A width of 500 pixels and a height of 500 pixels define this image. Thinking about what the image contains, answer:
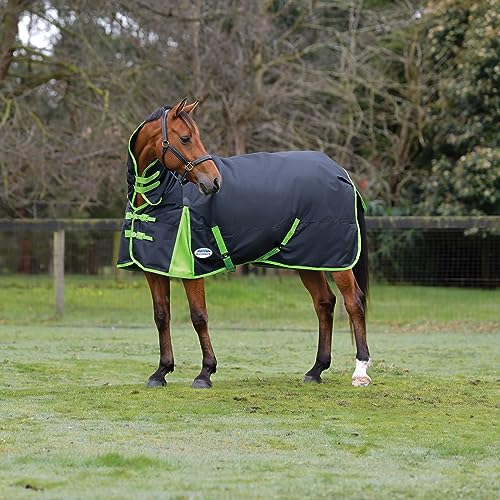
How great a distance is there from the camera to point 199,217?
26.9 ft

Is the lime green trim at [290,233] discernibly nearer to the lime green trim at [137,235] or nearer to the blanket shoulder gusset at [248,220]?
the blanket shoulder gusset at [248,220]

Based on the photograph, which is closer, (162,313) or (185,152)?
(185,152)

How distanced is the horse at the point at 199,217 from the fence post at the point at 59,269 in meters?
8.64

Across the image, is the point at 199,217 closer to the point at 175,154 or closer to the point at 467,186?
the point at 175,154

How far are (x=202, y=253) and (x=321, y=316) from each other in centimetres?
138

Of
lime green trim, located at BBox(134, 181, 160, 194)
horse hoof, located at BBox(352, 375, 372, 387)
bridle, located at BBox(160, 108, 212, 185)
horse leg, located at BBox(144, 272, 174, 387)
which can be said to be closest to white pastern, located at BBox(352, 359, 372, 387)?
horse hoof, located at BBox(352, 375, 372, 387)

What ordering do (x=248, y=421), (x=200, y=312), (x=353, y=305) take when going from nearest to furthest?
1. (x=248, y=421)
2. (x=200, y=312)
3. (x=353, y=305)

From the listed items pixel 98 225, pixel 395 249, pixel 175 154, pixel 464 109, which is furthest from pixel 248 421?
pixel 464 109

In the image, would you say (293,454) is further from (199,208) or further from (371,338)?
(371,338)

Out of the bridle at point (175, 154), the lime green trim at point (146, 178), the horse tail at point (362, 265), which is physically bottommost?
the horse tail at point (362, 265)

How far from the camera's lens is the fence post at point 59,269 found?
16.9 metres

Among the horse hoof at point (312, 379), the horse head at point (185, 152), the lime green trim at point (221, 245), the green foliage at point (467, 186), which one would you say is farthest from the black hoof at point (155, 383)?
the green foliage at point (467, 186)

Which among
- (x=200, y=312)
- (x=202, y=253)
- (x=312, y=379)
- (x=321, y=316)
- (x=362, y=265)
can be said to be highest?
(x=202, y=253)

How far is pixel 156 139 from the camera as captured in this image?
8.12 meters
